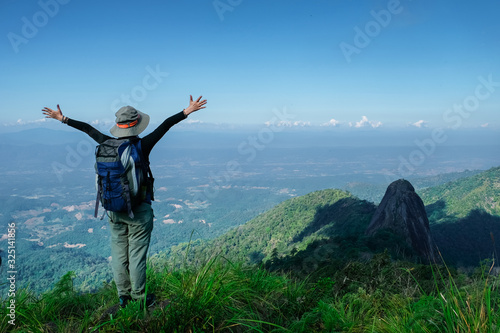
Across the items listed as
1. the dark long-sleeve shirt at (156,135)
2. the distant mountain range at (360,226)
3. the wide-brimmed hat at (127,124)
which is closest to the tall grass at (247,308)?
the dark long-sleeve shirt at (156,135)

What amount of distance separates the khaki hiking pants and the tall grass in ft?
0.94

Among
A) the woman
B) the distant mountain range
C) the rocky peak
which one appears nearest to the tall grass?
the woman

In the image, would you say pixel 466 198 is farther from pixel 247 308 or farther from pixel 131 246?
pixel 131 246

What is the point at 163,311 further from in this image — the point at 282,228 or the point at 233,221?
the point at 233,221

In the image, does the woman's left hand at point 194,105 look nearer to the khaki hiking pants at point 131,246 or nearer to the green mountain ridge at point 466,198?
the khaki hiking pants at point 131,246

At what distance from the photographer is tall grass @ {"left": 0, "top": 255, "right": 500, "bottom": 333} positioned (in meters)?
2.58

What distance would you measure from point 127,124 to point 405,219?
43137mm

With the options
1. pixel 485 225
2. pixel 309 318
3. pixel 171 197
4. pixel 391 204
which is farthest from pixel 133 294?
pixel 171 197

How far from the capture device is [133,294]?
3.50 m

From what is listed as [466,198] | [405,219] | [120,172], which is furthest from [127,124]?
[466,198]

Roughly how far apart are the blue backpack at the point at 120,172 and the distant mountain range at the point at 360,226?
2758 centimetres

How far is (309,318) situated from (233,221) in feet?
452

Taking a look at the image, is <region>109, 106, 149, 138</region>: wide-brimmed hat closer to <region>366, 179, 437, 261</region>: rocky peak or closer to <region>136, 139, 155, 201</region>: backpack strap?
<region>136, 139, 155, 201</region>: backpack strap

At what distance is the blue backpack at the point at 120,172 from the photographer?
10.8 feet
